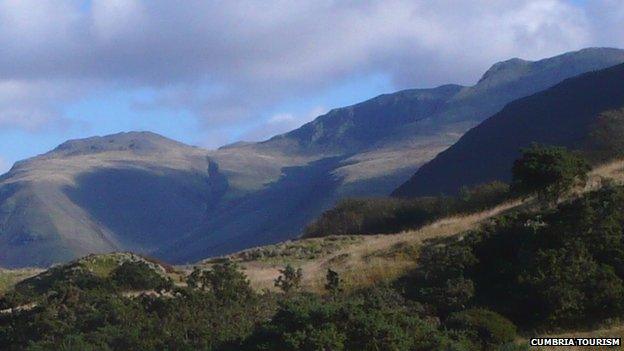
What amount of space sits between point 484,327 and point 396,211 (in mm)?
29264

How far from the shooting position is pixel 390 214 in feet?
151

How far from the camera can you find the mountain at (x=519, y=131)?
80.6m

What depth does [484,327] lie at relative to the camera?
16.5 metres

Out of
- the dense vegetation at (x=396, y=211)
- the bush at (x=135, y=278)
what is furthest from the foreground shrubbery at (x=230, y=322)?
the dense vegetation at (x=396, y=211)

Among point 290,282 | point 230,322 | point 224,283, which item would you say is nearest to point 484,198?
point 290,282

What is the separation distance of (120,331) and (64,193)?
176 m

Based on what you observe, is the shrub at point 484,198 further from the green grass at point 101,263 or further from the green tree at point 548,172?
the green grass at point 101,263

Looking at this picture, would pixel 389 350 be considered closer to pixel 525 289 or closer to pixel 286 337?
pixel 286 337

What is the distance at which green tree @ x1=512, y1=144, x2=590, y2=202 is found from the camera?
2755 cm

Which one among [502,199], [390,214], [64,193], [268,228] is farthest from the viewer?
[64,193]

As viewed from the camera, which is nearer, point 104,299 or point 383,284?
point 104,299

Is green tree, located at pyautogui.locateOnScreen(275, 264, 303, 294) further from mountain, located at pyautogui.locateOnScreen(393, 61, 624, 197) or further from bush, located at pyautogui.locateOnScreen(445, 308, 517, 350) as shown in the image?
mountain, located at pyautogui.locateOnScreen(393, 61, 624, 197)

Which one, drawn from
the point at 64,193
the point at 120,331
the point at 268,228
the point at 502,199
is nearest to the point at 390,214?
the point at 502,199

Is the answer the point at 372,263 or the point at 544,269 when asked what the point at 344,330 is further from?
the point at 372,263
